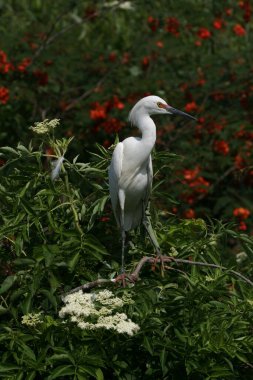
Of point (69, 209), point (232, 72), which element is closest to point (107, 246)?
point (69, 209)

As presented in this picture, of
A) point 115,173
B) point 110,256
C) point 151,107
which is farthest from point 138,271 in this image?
point 151,107

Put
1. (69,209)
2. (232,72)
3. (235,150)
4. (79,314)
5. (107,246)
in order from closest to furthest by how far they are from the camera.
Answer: (79,314), (69,209), (107,246), (235,150), (232,72)

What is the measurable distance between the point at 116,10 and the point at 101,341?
234 inches

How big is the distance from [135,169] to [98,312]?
117 cm

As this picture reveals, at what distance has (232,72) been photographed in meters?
7.48

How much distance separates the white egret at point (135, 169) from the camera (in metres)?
3.92

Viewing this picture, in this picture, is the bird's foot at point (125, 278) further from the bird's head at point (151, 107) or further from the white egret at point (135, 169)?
the bird's head at point (151, 107)

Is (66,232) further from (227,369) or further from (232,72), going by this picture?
(232,72)

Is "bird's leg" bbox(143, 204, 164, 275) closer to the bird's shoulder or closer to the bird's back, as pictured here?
the bird's back

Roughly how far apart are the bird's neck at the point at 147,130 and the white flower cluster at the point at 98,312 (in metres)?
1.04

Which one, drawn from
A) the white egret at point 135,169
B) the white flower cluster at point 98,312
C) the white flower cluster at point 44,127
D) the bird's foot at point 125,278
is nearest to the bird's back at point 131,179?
the white egret at point 135,169

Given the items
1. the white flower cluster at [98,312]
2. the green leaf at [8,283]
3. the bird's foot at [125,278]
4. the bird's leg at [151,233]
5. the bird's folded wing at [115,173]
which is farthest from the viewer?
the bird's folded wing at [115,173]

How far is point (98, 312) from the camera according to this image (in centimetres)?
294

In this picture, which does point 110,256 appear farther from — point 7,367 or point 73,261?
point 7,367
